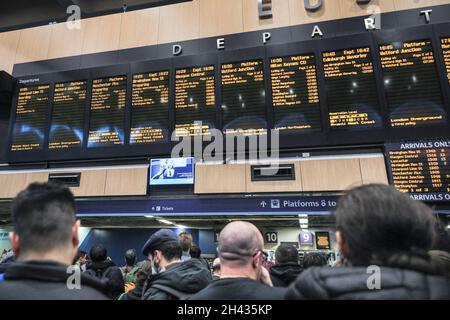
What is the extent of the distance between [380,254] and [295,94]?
3.68 meters

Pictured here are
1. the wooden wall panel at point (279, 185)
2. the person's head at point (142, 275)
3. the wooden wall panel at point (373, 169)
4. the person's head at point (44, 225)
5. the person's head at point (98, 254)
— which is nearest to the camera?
the person's head at point (44, 225)

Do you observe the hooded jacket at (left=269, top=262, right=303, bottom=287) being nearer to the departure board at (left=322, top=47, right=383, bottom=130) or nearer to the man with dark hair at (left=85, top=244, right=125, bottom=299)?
the man with dark hair at (left=85, top=244, right=125, bottom=299)

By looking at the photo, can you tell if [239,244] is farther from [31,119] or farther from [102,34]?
[102,34]

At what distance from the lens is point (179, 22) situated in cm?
546

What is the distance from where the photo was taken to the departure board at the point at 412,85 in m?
3.84

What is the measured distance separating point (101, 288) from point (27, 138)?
16.5 ft

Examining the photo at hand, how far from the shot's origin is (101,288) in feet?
3.22

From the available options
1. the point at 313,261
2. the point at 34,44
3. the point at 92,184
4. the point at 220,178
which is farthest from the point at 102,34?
the point at 313,261

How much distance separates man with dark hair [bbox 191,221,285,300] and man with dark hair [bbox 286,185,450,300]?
0.33 meters

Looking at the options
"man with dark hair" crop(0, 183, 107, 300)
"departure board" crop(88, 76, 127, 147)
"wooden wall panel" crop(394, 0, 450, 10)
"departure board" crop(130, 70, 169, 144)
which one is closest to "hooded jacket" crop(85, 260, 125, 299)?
"man with dark hair" crop(0, 183, 107, 300)

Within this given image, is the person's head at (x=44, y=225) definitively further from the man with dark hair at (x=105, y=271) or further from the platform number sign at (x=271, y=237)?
the platform number sign at (x=271, y=237)

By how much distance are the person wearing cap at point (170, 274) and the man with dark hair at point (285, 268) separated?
2.38ft

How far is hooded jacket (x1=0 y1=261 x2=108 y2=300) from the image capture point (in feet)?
2.81

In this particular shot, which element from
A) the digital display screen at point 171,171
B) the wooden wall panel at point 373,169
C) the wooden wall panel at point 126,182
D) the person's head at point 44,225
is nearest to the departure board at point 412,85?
the wooden wall panel at point 373,169
